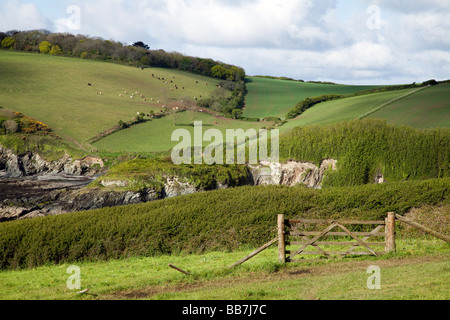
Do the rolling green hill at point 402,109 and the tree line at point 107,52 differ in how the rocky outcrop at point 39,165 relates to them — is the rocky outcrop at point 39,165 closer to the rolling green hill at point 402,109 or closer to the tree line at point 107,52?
the rolling green hill at point 402,109

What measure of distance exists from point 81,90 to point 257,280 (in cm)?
9935

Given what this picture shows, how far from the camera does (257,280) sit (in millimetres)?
16766

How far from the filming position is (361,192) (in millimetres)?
28609

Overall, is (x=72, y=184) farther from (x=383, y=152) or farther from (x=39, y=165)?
(x=383, y=152)

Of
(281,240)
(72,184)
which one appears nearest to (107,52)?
(72,184)

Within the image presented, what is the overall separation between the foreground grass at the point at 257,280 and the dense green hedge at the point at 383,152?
2864 centimetres

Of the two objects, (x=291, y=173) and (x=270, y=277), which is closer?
(x=270, y=277)

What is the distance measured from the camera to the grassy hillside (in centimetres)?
8900

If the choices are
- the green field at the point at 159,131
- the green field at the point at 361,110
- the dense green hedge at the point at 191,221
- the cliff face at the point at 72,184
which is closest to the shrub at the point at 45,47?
the green field at the point at 159,131

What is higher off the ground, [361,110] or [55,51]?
[55,51]

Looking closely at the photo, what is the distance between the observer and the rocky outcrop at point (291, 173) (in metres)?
53.0

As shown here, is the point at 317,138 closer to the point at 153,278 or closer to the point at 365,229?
the point at 365,229

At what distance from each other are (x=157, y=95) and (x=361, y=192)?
292ft

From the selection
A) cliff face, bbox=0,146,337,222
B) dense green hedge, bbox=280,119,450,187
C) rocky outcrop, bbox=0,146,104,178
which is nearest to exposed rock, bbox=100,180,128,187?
cliff face, bbox=0,146,337,222
